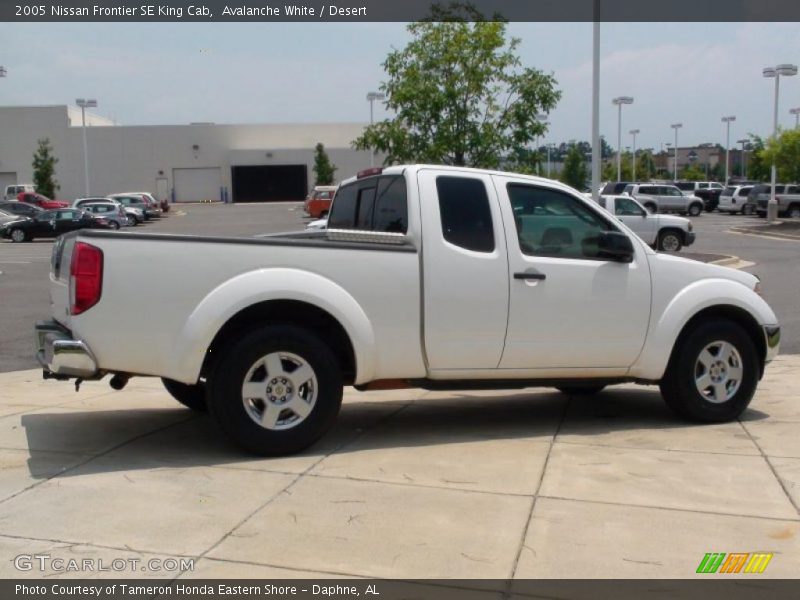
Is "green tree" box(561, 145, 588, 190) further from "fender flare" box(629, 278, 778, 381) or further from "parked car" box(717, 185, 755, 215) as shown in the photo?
"fender flare" box(629, 278, 778, 381)

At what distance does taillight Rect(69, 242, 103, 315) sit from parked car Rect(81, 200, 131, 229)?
37.2 meters

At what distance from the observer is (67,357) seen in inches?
232

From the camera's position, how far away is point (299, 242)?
632cm

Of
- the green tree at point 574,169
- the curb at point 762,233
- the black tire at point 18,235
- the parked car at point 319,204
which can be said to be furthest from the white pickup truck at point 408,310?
the green tree at point 574,169

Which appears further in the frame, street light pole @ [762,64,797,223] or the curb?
street light pole @ [762,64,797,223]

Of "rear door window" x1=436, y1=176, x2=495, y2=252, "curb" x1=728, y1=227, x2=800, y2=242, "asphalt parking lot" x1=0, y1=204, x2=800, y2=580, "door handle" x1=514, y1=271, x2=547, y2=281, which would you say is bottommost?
"curb" x1=728, y1=227, x2=800, y2=242

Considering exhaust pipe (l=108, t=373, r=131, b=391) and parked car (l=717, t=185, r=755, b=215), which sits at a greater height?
parked car (l=717, t=185, r=755, b=215)

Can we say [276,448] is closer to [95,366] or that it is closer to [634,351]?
[95,366]

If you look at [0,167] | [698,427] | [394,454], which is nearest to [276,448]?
[394,454]

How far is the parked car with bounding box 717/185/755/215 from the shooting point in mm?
54938

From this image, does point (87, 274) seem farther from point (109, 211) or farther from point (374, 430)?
point (109, 211)

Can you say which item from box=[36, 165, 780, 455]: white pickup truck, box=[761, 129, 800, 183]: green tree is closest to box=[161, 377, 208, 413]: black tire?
box=[36, 165, 780, 455]: white pickup truck
